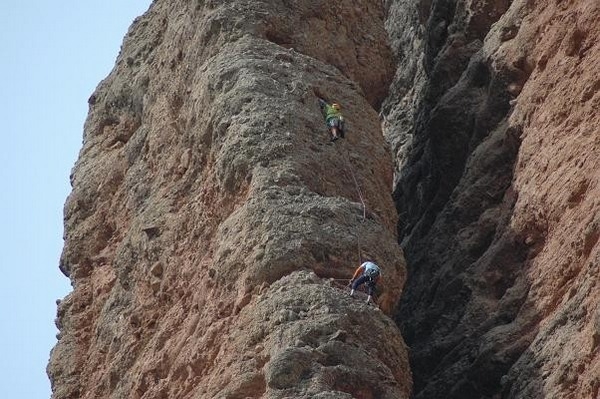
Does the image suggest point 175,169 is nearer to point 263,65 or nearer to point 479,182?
point 263,65

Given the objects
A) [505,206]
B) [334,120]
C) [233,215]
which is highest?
[334,120]

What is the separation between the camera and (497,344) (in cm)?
2027

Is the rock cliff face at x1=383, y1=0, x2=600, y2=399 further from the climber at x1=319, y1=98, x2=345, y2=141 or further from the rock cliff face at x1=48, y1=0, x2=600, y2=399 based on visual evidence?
the climber at x1=319, y1=98, x2=345, y2=141

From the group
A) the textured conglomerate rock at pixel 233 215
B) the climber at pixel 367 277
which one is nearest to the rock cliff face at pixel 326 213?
the textured conglomerate rock at pixel 233 215

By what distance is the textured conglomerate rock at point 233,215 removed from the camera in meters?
18.6

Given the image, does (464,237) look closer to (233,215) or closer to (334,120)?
(334,120)

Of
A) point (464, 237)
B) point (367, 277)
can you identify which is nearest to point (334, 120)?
point (464, 237)

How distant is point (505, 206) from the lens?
21.9m

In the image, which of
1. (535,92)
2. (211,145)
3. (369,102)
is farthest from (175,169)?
(535,92)

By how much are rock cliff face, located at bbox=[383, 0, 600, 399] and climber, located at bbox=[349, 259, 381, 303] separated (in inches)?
72.2

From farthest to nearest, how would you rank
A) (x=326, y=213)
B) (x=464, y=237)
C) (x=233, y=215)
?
1. (x=464, y=237)
2. (x=233, y=215)
3. (x=326, y=213)

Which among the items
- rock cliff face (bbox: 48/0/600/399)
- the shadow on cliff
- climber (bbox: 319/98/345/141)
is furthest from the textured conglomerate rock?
the shadow on cliff

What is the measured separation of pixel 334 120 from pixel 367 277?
2.89 metres

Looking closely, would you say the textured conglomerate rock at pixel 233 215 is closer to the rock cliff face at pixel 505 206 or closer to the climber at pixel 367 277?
the climber at pixel 367 277
